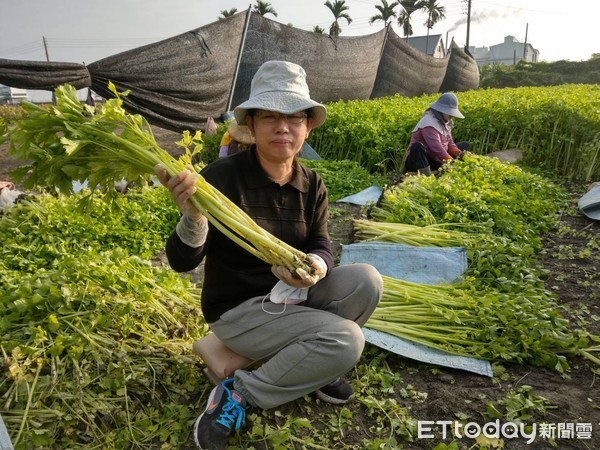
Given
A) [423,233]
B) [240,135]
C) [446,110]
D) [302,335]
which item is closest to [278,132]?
[302,335]

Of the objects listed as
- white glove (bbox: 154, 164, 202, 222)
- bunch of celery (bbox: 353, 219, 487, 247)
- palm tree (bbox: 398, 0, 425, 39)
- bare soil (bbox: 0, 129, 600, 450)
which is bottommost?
bare soil (bbox: 0, 129, 600, 450)

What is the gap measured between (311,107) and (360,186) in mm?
4798

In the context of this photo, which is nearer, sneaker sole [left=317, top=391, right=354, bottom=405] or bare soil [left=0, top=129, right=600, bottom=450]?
bare soil [left=0, top=129, right=600, bottom=450]

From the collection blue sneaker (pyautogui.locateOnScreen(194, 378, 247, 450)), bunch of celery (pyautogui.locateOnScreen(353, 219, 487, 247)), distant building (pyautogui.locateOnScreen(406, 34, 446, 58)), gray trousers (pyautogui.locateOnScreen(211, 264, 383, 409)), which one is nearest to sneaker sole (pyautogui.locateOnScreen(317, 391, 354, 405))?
gray trousers (pyautogui.locateOnScreen(211, 264, 383, 409))

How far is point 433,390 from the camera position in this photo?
2.44 meters

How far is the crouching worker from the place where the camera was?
2.04 m

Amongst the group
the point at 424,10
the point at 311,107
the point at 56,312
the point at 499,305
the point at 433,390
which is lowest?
the point at 433,390

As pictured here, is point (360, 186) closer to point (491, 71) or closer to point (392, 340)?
point (392, 340)

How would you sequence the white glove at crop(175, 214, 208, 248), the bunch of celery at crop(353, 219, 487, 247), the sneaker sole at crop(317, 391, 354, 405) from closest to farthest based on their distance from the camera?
1. the white glove at crop(175, 214, 208, 248)
2. the sneaker sole at crop(317, 391, 354, 405)
3. the bunch of celery at crop(353, 219, 487, 247)

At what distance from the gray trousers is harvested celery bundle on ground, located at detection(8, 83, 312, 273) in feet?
0.90

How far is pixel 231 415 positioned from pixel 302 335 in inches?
17.6

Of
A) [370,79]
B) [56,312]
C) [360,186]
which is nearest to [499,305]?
[56,312]

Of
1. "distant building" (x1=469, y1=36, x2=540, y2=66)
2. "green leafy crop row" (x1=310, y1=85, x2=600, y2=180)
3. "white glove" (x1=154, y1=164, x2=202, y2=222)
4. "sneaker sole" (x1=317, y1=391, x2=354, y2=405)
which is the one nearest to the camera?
"white glove" (x1=154, y1=164, x2=202, y2=222)

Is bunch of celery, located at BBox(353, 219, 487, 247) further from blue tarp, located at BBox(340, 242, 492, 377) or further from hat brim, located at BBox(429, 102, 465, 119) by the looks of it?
hat brim, located at BBox(429, 102, 465, 119)
